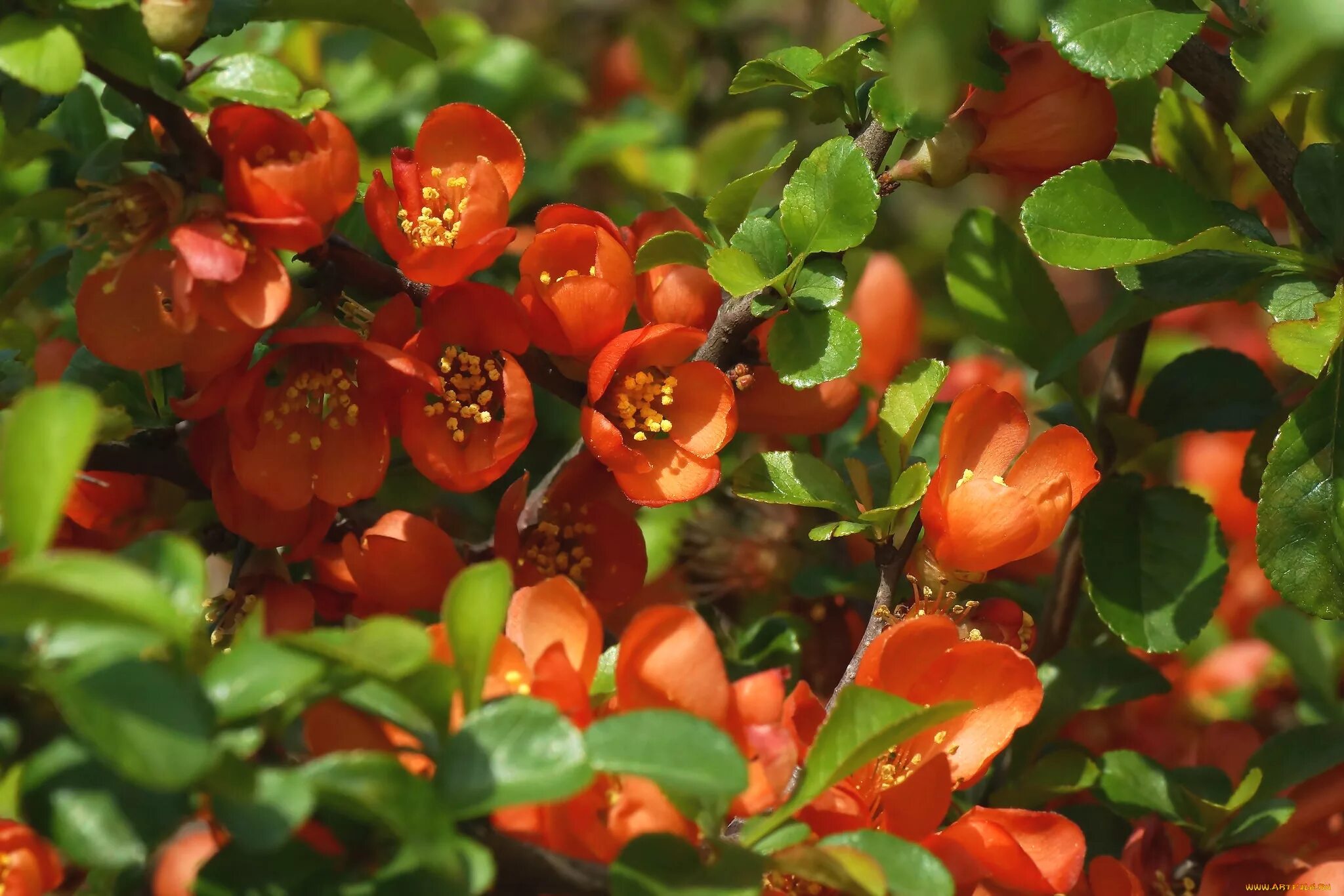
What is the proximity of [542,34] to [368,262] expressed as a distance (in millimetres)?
1886

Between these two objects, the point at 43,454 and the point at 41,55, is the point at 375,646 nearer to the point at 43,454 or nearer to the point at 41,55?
the point at 43,454

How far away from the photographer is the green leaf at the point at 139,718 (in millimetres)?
508

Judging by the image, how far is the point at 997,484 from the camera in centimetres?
85

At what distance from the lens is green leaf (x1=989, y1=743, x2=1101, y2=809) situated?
3.43 ft

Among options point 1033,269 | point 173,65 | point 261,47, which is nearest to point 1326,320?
point 1033,269

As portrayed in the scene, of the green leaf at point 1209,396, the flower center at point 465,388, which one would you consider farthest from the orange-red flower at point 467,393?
the green leaf at point 1209,396

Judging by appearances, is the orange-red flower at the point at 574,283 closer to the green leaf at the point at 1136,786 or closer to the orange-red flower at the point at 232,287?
the orange-red flower at the point at 232,287

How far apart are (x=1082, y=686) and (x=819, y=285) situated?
0.47 metres

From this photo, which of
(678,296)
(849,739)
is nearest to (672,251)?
(678,296)

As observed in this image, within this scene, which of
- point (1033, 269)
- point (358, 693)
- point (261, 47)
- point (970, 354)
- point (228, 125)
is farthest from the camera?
point (970, 354)

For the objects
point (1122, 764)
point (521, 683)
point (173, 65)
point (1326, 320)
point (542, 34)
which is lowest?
point (542, 34)

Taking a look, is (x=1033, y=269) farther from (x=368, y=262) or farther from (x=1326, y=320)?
(x=368, y=262)

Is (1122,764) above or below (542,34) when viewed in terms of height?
above

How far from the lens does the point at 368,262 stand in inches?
34.8
